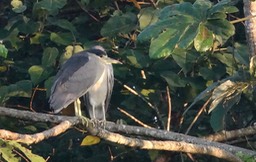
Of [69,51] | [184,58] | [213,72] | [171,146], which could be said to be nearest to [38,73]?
[69,51]

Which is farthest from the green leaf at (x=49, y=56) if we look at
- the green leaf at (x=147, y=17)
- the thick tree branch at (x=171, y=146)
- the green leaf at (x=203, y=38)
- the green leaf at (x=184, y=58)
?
the green leaf at (x=203, y=38)

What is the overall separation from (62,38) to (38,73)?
286mm

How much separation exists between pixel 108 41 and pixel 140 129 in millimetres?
1087

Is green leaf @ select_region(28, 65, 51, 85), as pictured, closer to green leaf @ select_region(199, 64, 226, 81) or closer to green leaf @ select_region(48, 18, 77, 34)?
green leaf @ select_region(48, 18, 77, 34)

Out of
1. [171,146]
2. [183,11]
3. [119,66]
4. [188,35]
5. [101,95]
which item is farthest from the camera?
[101,95]

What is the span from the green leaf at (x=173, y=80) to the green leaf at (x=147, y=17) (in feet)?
1.03

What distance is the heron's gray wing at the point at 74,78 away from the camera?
176 inches

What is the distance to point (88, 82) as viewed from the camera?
16.1 feet

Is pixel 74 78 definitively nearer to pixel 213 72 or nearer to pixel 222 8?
pixel 213 72

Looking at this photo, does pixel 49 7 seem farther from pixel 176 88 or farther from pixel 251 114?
pixel 251 114

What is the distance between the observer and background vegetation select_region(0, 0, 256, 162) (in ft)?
14.5

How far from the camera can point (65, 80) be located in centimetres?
475

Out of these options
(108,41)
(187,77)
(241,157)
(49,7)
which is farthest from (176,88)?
(241,157)

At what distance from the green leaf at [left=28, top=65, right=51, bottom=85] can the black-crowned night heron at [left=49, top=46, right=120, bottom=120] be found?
8cm
